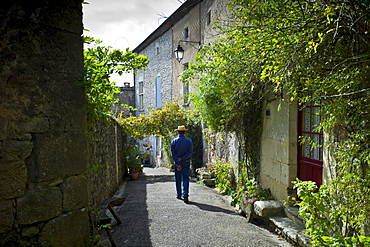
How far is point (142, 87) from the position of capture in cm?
1822

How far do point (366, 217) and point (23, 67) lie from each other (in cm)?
301

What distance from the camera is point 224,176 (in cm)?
745

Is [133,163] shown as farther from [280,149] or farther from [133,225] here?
[280,149]

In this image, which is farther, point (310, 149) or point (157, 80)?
point (157, 80)

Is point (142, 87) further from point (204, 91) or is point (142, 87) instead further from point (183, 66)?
point (204, 91)

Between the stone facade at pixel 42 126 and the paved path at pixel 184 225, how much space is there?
4.71 ft

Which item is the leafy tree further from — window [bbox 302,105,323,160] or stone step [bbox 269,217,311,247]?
window [bbox 302,105,323,160]

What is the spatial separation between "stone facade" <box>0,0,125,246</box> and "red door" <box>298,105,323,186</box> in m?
2.89

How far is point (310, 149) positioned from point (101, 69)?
9.63 feet

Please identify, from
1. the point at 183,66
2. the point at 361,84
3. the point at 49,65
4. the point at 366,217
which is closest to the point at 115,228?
the point at 49,65

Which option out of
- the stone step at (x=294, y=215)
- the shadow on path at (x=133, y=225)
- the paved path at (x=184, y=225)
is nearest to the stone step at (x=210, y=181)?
the paved path at (x=184, y=225)

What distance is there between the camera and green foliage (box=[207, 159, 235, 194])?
282 inches

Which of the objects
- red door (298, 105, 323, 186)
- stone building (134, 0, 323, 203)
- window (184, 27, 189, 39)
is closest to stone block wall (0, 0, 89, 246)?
stone building (134, 0, 323, 203)

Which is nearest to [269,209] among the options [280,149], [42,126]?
[280,149]
